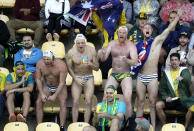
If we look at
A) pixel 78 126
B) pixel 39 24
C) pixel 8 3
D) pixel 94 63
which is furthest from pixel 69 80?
pixel 8 3

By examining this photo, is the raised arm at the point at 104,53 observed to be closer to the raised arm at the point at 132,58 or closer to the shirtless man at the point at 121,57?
the shirtless man at the point at 121,57

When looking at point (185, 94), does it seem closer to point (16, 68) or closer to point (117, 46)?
point (117, 46)

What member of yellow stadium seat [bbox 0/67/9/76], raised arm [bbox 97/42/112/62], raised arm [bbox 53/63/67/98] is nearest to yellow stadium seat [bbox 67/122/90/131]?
raised arm [bbox 53/63/67/98]

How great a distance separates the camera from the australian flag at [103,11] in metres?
10.6

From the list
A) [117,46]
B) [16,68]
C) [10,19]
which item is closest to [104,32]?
[117,46]

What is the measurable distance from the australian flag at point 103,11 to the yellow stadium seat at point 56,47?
1.98 feet

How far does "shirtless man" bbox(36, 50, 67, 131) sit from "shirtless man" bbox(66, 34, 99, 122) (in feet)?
0.59

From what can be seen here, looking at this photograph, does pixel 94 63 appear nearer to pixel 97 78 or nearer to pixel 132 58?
pixel 97 78

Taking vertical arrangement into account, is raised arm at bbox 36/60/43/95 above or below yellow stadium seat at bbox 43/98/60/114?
above

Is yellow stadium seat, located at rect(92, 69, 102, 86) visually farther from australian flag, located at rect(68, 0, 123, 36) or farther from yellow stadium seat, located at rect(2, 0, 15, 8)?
yellow stadium seat, located at rect(2, 0, 15, 8)

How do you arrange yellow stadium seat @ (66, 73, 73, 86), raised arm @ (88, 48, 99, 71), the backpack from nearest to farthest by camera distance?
1. raised arm @ (88, 48, 99, 71)
2. yellow stadium seat @ (66, 73, 73, 86)
3. the backpack

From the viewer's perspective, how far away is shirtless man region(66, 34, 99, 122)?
9.82m

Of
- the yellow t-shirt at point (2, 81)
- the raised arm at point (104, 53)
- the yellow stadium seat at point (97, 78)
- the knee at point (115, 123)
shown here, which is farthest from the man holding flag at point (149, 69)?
the yellow t-shirt at point (2, 81)

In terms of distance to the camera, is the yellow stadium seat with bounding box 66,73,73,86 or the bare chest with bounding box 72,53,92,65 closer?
the bare chest with bounding box 72,53,92,65
